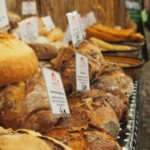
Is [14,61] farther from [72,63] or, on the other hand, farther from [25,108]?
[72,63]

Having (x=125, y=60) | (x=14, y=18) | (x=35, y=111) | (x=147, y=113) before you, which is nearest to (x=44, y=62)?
(x=35, y=111)

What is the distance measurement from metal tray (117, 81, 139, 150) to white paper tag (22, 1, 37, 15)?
1.93 m

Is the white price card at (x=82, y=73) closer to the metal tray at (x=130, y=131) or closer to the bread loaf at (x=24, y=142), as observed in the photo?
the metal tray at (x=130, y=131)

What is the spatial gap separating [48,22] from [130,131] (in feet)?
7.39

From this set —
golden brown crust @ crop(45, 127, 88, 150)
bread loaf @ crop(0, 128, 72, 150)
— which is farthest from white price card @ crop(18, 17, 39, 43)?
bread loaf @ crop(0, 128, 72, 150)

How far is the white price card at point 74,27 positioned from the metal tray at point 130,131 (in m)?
0.48

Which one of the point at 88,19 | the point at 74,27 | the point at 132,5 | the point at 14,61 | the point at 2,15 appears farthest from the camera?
the point at 132,5

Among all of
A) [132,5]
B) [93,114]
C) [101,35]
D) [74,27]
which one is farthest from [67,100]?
[132,5]

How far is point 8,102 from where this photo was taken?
50.1 inches

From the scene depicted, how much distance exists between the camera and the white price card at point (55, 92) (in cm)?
118

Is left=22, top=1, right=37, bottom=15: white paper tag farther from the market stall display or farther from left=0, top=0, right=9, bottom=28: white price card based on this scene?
left=0, top=0, right=9, bottom=28: white price card

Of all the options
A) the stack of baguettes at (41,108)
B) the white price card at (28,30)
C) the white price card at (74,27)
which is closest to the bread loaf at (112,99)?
the stack of baguettes at (41,108)

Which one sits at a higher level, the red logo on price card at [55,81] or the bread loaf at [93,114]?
the red logo on price card at [55,81]

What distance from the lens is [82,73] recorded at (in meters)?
1.63
